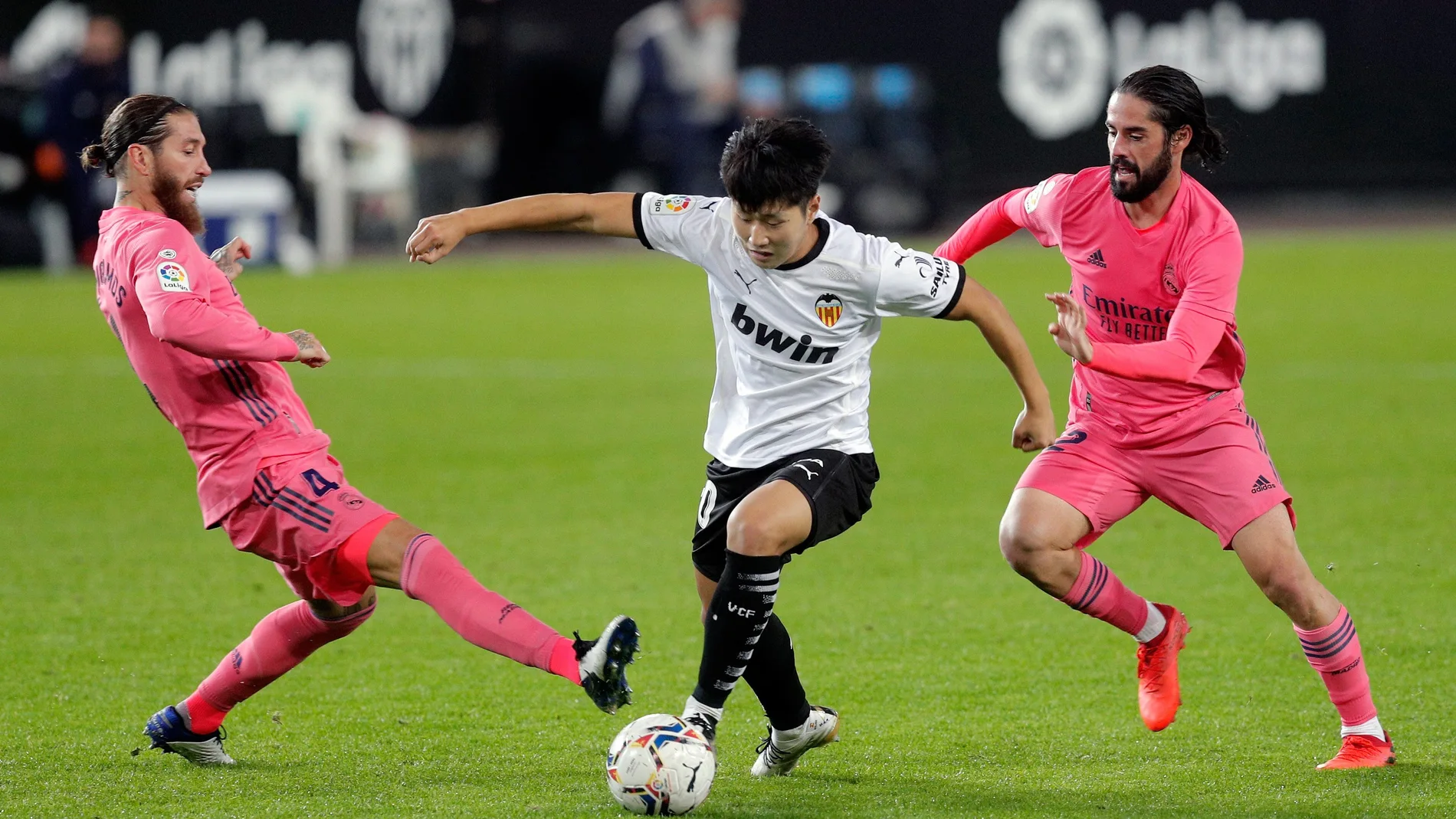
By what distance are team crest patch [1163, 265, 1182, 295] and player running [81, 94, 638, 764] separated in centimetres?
190

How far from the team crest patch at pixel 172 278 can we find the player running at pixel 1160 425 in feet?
7.23

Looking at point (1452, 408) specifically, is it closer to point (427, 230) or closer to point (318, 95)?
point (427, 230)

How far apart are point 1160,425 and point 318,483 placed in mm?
2343

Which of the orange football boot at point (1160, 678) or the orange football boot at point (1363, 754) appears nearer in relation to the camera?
the orange football boot at point (1363, 754)

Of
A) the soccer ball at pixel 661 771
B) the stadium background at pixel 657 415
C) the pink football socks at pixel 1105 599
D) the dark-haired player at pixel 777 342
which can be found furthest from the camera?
the pink football socks at pixel 1105 599

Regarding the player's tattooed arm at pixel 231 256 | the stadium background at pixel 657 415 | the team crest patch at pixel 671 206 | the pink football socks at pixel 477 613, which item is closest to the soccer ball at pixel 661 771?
the stadium background at pixel 657 415

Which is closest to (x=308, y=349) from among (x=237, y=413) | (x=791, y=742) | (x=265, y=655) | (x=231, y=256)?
(x=237, y=413)

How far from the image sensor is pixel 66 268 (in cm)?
2089

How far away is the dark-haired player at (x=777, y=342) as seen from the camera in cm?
423

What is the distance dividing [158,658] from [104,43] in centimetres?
1492

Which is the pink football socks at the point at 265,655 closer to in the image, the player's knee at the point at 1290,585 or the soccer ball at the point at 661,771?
the soccer ball at the point at 661,771

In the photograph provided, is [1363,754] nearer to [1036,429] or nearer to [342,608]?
[1036,429]

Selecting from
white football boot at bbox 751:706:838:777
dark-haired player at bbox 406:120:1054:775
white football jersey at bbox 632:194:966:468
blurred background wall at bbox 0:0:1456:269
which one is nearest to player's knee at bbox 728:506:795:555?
dark-haired player at bbox 406:120:1054:775

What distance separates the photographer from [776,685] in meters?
4.45
